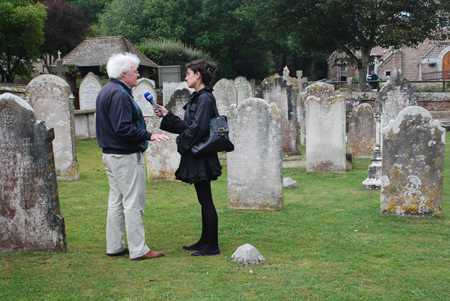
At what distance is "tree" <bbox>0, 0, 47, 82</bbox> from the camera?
21.8 meters

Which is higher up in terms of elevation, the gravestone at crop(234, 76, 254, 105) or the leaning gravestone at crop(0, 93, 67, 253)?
the gravestone at crop(234, 76, 254, 105)

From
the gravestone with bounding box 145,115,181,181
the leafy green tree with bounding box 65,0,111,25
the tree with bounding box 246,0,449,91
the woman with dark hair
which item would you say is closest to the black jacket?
the woman with dark hair

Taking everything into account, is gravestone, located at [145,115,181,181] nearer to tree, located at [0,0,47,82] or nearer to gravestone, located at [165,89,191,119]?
gravestone, located at [165,89,191,119]

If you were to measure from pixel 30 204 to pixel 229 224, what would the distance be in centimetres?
264

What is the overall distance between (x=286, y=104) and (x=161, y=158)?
561cm

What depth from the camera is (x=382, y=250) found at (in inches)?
185

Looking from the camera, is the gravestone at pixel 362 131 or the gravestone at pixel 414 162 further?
the gravestone at pixel 362 131

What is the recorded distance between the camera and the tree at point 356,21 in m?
27.0

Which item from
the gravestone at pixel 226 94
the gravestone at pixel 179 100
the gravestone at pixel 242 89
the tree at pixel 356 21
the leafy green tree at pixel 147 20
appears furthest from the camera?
the leafy green tree at pixel 147 20

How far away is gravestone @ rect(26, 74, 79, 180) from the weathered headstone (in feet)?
20.2

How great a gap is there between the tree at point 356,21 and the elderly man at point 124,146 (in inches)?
990

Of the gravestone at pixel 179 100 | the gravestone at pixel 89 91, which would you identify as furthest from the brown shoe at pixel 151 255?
the gravestone at pixel 89 91

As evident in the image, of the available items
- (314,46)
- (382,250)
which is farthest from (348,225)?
(314,46)

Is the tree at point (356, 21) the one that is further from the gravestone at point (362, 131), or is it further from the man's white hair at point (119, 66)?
the man's white hair at point (119, 66)
